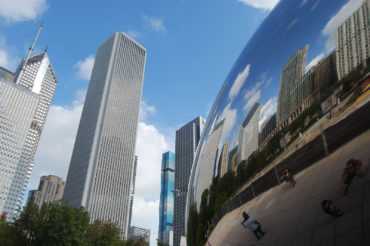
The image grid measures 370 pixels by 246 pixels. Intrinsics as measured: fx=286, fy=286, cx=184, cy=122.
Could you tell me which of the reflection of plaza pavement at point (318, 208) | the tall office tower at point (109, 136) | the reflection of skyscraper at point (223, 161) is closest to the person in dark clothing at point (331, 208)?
the reflection of plaza pavement at point (318, 208)

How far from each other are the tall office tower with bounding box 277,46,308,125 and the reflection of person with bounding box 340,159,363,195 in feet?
1.80

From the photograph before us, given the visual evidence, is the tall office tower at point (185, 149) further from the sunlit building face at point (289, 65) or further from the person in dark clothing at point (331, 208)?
the person in dark clothing at point (331, 208)

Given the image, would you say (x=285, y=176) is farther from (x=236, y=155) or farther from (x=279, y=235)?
(x=236, y=155)

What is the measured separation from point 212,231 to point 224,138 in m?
0.78

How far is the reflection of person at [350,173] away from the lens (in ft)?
4.27

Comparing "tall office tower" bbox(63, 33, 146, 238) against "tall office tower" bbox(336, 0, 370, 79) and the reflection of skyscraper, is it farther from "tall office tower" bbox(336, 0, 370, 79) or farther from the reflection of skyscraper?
"tall office tower" bbox(336, 0, 370, 79)

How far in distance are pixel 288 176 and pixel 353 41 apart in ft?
2.71

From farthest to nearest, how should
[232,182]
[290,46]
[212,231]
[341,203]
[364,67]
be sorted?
[212,231]
[232,182]
[290,46]
[364,67]
[341,203]

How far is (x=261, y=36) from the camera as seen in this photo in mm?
2639

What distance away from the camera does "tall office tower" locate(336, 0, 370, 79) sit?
4.93ft

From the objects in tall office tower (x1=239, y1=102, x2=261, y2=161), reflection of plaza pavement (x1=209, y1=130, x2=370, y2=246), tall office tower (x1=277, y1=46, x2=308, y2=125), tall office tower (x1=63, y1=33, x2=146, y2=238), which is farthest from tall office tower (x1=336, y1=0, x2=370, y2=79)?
tall office tower (x1=63, y1=33, x2=146, y2=238)

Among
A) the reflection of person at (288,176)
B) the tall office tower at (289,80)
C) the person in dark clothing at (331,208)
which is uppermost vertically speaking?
the tall office tower at (289,80)

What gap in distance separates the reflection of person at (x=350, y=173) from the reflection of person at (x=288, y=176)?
1.00 ft

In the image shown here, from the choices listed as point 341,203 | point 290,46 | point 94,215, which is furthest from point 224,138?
point 94,215
